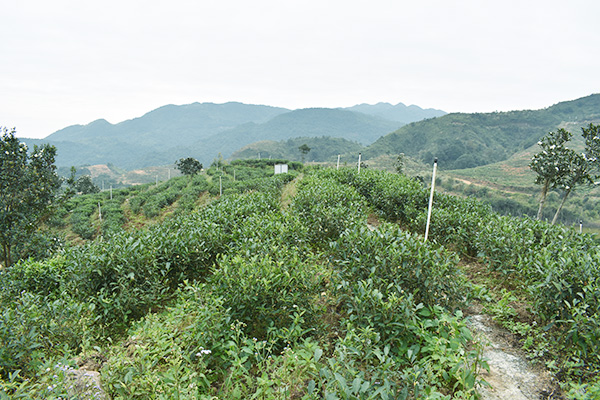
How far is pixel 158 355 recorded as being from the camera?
288 centimetres

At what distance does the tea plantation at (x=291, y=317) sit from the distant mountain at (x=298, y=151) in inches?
4293

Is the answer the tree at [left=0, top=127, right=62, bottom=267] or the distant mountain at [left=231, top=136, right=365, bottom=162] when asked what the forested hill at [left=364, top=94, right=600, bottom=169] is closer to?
the distant mountain at [left=231, top=136, right=365, bottom=162]

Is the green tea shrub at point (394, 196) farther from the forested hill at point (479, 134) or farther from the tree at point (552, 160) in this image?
the forested hill at point (479, 134)

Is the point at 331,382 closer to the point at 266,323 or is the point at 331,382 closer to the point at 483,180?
the point at 266,323

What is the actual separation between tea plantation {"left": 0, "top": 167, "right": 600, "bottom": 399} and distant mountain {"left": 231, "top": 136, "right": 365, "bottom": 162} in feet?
358

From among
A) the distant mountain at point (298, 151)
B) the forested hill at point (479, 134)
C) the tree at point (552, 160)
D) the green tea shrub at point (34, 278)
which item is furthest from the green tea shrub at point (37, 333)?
the distant mountain at point (298, 151)

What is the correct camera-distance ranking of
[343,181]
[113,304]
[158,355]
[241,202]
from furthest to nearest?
1. [343,181]
2. [241,202]
3. [113,304]
4. [158,355]

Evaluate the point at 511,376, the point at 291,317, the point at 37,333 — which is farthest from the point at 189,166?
the point at 511,376

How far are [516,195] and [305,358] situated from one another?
4930 centimetres

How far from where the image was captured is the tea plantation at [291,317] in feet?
8.39

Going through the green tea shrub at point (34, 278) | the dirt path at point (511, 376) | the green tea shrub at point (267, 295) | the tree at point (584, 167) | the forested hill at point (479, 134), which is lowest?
the dirt path at point (511, 376)

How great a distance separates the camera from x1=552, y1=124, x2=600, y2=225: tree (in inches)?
529

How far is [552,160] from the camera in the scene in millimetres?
13992

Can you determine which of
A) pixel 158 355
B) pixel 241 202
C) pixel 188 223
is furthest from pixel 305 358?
pixel 241 202
